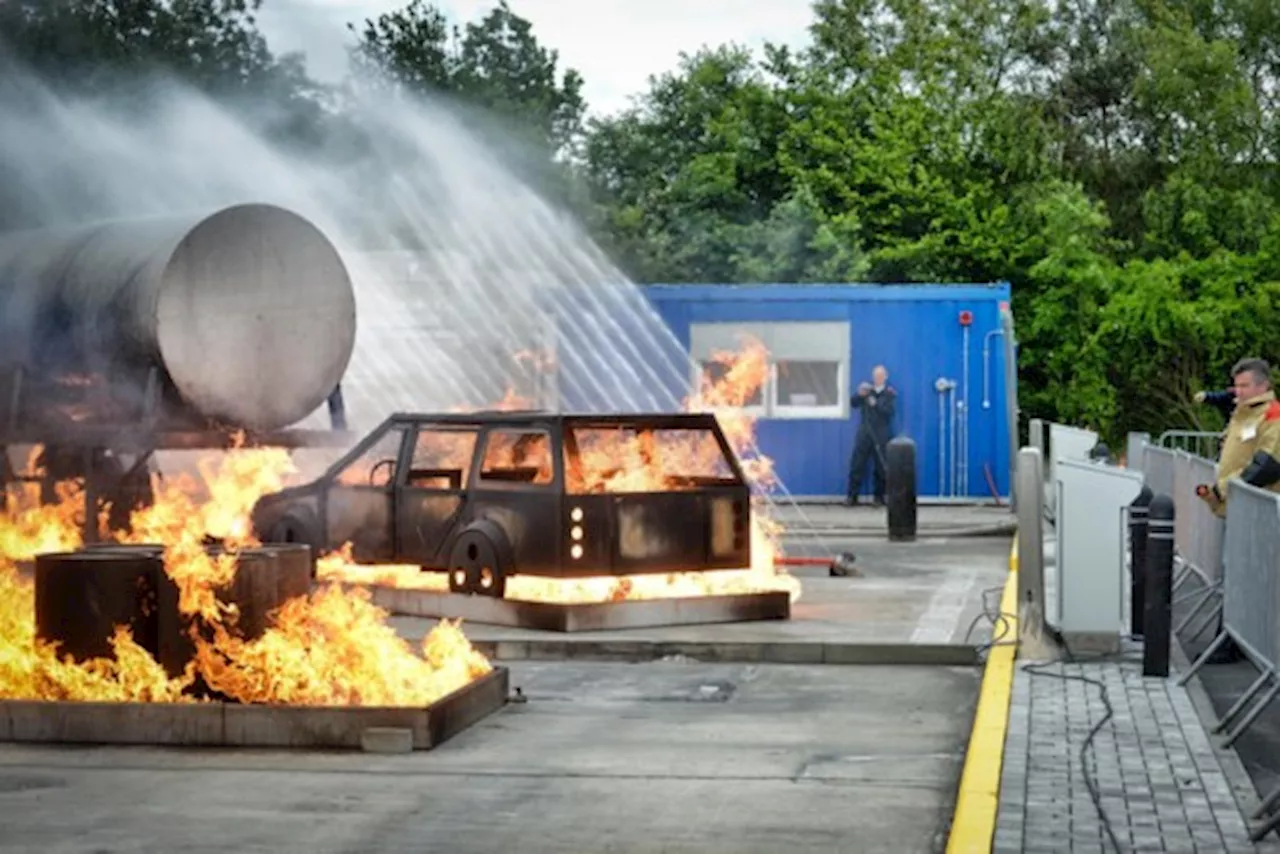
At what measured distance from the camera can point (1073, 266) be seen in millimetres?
42188

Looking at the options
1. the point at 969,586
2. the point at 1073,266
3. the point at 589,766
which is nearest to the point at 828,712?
the point at 589,766

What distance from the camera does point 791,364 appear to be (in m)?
29.7

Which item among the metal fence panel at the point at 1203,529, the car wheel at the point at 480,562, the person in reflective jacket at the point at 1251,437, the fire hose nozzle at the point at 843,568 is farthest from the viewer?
the fire hose nozzle at the point at 843,568

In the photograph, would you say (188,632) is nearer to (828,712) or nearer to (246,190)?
(828,712)

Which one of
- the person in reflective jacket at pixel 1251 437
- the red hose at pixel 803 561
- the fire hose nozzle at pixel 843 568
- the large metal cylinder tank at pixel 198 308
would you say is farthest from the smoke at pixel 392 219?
the person in reflective jacket at pixel 1251 437

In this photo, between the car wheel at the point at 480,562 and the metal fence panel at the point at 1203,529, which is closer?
the metal fence panel at the point at 1203,529

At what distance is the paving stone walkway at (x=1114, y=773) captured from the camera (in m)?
8.31

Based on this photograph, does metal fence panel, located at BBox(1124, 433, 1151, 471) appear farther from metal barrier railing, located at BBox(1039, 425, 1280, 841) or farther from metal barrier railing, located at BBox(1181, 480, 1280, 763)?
metal barrier railing, located at BBox(1181, 480, 1280, 763)

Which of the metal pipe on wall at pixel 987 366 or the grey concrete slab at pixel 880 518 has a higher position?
the metal pipe on wall at pixel 987 366

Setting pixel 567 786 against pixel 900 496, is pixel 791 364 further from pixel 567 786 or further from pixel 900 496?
pixel 567 786

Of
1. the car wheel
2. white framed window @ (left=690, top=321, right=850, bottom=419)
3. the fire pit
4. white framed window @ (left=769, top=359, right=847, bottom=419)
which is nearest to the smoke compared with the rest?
white framed window @ (left=690, top=321, right=850, bottom=419)

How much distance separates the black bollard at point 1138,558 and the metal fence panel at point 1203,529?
1.43 feet

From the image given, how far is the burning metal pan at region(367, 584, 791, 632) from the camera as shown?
14812mm

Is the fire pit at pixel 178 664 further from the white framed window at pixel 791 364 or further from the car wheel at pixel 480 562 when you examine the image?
the white framed window at pixel 791 364
